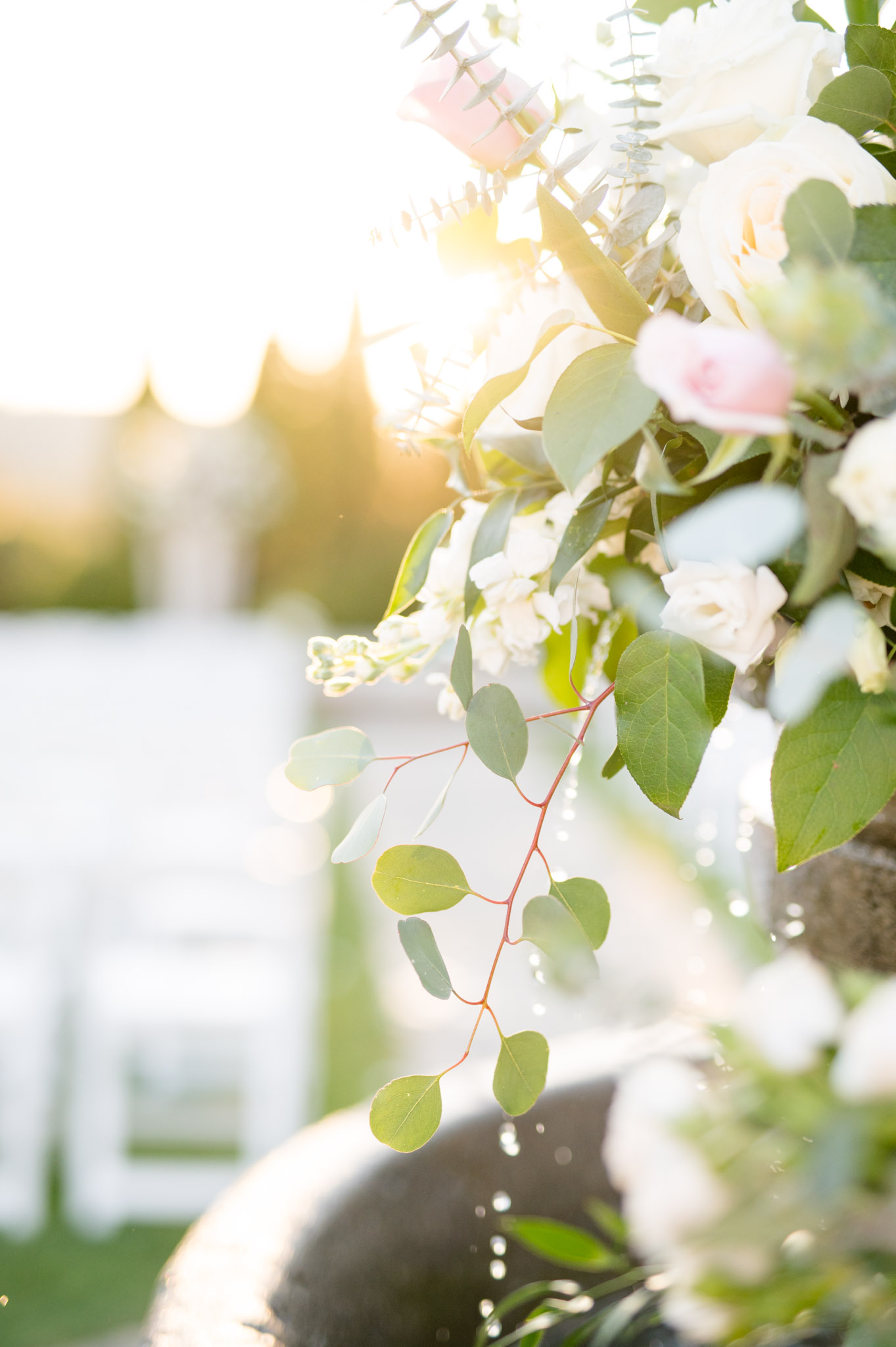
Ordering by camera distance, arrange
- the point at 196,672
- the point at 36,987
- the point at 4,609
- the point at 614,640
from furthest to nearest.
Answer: the point at 4,609
the point at 196,672
the point at 36,987
the point at 614,640

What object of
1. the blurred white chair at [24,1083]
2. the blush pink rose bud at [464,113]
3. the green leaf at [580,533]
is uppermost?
the blush pink rose bud at [464,113]

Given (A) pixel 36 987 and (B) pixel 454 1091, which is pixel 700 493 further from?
(A) pixel 36 987

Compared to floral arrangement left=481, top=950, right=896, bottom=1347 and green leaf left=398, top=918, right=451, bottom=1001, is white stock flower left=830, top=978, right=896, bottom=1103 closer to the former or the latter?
floral arrangement left=481, top=950, right=896, bottom=1347

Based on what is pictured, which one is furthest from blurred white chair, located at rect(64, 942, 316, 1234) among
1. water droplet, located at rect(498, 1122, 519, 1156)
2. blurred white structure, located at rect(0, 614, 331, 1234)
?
water droplet, located at rect(498, 1122, 519, 1156)

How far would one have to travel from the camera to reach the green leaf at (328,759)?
40 cm

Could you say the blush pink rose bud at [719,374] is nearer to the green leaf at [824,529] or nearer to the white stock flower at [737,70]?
the green leaf at [824,529]

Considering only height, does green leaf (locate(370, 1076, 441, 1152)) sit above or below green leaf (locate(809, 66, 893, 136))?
below

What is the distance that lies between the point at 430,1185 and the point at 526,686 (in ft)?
11.7

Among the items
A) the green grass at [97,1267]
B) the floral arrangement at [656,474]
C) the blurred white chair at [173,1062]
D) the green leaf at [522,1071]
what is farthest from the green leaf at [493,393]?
the blurred white chair at [173,1062]

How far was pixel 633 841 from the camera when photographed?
1174 millimetres

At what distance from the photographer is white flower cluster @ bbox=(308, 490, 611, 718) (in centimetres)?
37

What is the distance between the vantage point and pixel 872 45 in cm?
35

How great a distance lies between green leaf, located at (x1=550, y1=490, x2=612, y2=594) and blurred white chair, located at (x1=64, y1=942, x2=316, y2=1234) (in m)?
1.94

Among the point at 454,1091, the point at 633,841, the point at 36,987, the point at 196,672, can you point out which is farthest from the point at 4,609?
the point at 454,1091
